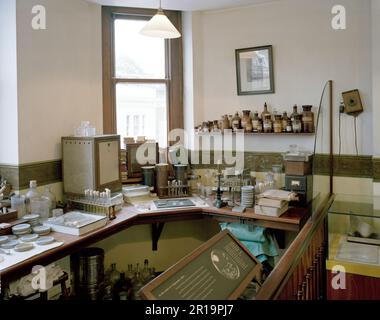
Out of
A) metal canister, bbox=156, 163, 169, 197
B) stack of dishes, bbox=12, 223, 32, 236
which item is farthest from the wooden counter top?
metal canister, bbox=156, 163, 169, 197

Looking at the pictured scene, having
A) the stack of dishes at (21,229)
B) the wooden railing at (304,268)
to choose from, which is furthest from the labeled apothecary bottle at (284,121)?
the stack of dishes at (21,229)

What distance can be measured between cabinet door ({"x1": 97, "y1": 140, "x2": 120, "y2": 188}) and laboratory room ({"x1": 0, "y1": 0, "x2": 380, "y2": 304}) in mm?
15

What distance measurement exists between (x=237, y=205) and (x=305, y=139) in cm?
89

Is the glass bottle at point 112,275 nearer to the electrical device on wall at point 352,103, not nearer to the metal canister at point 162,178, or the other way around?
the metal canister at point 162,178

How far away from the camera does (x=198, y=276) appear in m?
1.23

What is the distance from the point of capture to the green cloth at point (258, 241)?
2719mm

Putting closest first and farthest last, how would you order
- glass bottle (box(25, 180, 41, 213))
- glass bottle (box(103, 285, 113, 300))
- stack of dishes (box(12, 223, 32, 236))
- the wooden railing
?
the wooden railing < stack of dishes (box(12, 223, 32, 236)) < glass bottle (box(25, 180, 41, 213)) < glass bottle (box(103, 285, 113, 300))

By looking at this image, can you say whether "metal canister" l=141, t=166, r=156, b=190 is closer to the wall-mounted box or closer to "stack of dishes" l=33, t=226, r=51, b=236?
the wall-mounted box

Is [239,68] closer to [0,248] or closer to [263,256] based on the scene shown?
[263,256]

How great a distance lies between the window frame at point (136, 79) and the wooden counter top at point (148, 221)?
1061 millimetres

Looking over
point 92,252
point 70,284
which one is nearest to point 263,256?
point 92,252

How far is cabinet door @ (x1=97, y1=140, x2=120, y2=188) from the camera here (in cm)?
272

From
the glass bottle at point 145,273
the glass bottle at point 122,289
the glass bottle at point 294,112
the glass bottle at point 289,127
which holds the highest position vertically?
the glass bottle at point 294,112

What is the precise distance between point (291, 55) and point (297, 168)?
1067mm
